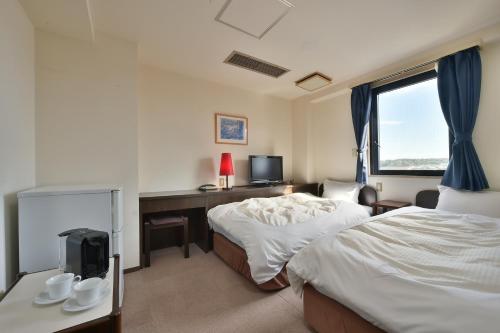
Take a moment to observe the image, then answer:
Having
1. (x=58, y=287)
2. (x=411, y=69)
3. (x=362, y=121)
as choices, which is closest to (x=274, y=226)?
(x=58, y=287)

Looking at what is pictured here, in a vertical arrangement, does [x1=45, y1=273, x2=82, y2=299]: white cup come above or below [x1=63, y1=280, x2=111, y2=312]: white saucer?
above

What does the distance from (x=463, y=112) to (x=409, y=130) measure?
639mm

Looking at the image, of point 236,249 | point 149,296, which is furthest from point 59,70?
point 236,249

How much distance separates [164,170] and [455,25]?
378cm

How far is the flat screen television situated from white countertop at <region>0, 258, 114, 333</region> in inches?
113

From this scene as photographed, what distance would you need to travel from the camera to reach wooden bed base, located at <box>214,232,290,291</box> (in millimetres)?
1917

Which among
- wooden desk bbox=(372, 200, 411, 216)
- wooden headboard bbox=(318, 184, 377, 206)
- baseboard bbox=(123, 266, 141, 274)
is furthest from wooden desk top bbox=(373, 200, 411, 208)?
baseboard bbox=(123, 266, 141, 274)

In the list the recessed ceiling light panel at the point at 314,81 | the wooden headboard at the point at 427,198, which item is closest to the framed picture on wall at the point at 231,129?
the recessed ceiling light panel at the point at 314,81

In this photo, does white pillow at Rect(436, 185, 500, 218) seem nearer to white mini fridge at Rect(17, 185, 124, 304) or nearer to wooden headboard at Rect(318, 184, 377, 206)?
wooden headboard at Rect(318, 184, 377, 206)

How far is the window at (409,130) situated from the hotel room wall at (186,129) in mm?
1907

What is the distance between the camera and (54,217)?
1.54m

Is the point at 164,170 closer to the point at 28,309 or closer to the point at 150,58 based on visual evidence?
the point at 150,58

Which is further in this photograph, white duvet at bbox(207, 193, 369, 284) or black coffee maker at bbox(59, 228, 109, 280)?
white duvet at bbox(207, 193, 369, 284)

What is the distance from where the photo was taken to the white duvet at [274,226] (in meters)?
1.82
